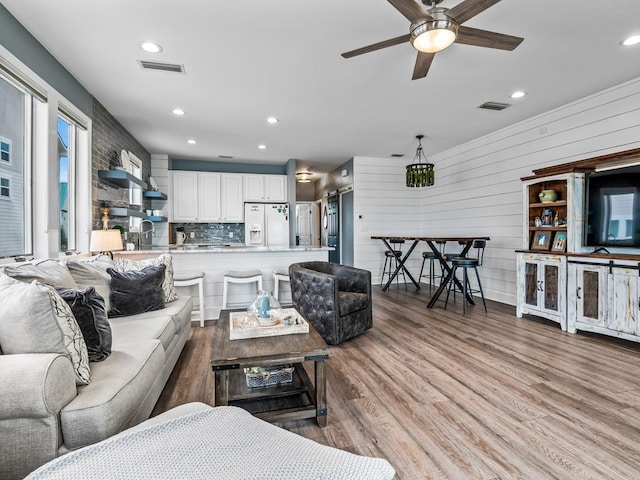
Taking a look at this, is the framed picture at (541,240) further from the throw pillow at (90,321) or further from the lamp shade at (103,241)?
the lamp shade at (103,241)

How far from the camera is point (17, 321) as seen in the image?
4.61 feet

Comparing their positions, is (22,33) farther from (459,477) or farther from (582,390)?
(582,390)

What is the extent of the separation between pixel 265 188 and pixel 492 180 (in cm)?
442

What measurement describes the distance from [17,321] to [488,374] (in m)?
2.93

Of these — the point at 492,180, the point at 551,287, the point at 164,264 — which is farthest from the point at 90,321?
the point at 492,180

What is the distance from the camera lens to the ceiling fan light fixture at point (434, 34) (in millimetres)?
2066

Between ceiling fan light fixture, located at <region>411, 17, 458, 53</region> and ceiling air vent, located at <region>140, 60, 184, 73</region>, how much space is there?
2158 mm

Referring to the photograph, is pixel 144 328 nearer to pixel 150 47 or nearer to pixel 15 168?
pixel 15 168

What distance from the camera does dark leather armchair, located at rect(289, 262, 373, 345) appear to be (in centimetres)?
320

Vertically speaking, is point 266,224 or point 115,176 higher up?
point 115,176

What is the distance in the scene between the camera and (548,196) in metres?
3.97

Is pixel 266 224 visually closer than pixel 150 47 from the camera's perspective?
No

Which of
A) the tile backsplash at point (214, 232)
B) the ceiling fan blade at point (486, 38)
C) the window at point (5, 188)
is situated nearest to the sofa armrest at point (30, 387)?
the window at point (5, 188)

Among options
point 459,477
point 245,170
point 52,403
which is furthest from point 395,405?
point 245,170
